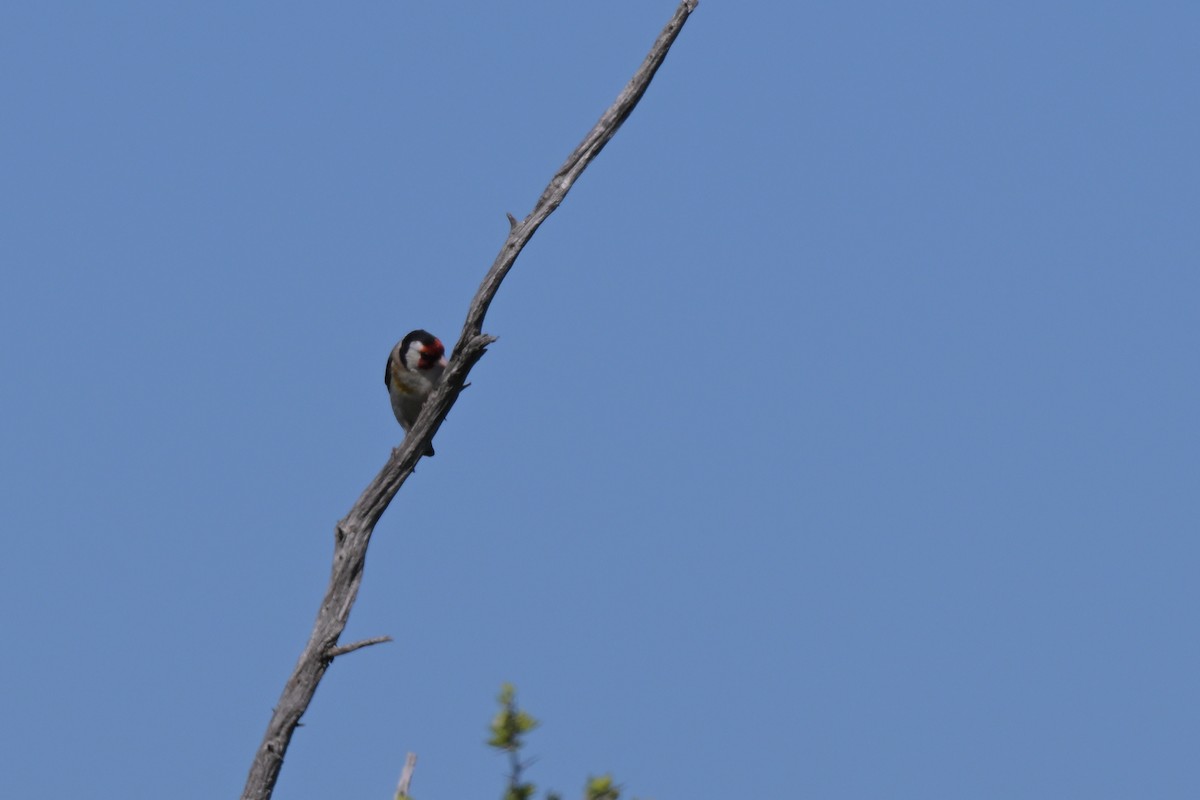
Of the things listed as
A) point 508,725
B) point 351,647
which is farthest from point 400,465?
point 508,725

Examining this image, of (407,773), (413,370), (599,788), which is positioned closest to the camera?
(599,788)

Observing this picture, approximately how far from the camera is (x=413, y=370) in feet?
37.7

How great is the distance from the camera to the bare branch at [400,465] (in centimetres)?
802

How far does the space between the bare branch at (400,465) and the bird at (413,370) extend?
2791 mm

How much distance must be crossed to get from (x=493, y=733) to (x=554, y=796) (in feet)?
0.87

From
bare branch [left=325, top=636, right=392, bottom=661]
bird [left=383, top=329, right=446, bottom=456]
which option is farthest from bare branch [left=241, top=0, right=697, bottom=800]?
bird [left=383, top=329, right=446, bottom=456]

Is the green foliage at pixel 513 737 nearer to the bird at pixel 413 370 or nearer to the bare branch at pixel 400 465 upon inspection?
the bare branch at pixel 400 465

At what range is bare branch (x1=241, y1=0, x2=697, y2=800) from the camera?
8.02m

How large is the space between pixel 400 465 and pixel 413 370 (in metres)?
3.00

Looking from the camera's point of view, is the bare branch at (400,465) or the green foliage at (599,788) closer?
the green foliage at (599,788)

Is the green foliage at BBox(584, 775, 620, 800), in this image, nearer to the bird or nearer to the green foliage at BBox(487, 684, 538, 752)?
the green foliage at BBox(487, 684, 538, 752)

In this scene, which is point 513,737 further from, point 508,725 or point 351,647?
point 351,647

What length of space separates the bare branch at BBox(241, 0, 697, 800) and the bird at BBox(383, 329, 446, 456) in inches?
110

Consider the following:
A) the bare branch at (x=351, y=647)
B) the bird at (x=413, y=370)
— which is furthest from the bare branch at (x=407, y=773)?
the bird at (x=413, y=370)
